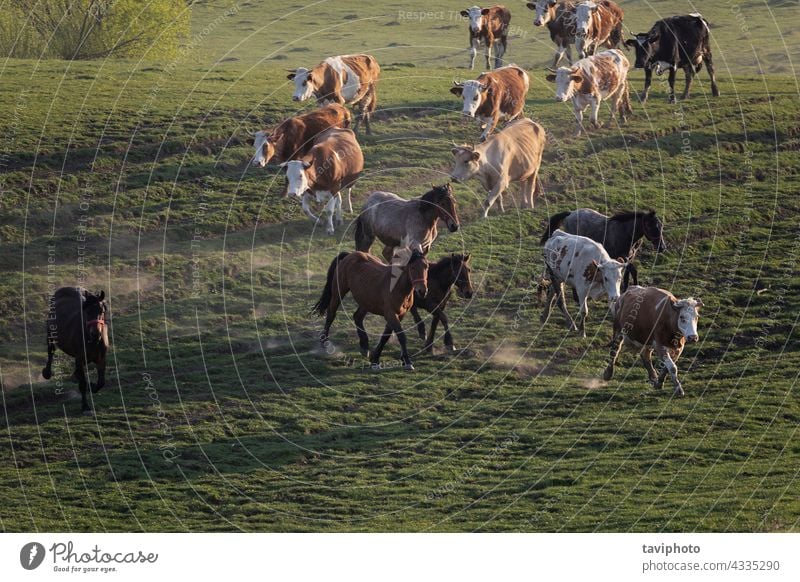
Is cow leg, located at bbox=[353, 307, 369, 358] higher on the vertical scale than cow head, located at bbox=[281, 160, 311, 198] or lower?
lower

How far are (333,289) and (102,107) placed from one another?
17.3 metres

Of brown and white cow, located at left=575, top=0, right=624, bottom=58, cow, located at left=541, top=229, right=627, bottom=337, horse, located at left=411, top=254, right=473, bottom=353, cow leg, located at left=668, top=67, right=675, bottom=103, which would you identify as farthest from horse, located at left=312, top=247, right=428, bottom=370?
cow leg, located at left=668, top=67, right=675, bottom=103

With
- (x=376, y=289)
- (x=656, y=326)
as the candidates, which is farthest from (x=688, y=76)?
(x=376, y=289)

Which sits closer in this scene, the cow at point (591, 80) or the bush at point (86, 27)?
the cow at point (591, 80)

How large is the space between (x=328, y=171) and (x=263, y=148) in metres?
3.13

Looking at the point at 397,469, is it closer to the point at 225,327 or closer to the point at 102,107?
the point at 225,327

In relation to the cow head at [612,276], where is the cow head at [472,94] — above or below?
above

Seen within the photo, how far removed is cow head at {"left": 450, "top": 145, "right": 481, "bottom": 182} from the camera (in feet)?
117

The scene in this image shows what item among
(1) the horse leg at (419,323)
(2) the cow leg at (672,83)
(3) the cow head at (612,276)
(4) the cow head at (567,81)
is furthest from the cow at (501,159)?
(2) the cow leg at (672,83)

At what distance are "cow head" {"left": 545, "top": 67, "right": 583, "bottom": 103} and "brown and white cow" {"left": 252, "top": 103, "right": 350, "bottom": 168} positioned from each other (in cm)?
771

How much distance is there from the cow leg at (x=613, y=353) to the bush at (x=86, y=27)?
35.1 m

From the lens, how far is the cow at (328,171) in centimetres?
3469

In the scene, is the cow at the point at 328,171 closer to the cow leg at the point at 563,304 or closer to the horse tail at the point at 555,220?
the horse tail at the point at 555,220

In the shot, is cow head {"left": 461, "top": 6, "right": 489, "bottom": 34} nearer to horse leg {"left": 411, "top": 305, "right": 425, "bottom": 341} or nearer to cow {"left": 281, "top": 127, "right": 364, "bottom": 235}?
cow {"left": 281, "top": 127, "right": 364, "bottom": 235}
